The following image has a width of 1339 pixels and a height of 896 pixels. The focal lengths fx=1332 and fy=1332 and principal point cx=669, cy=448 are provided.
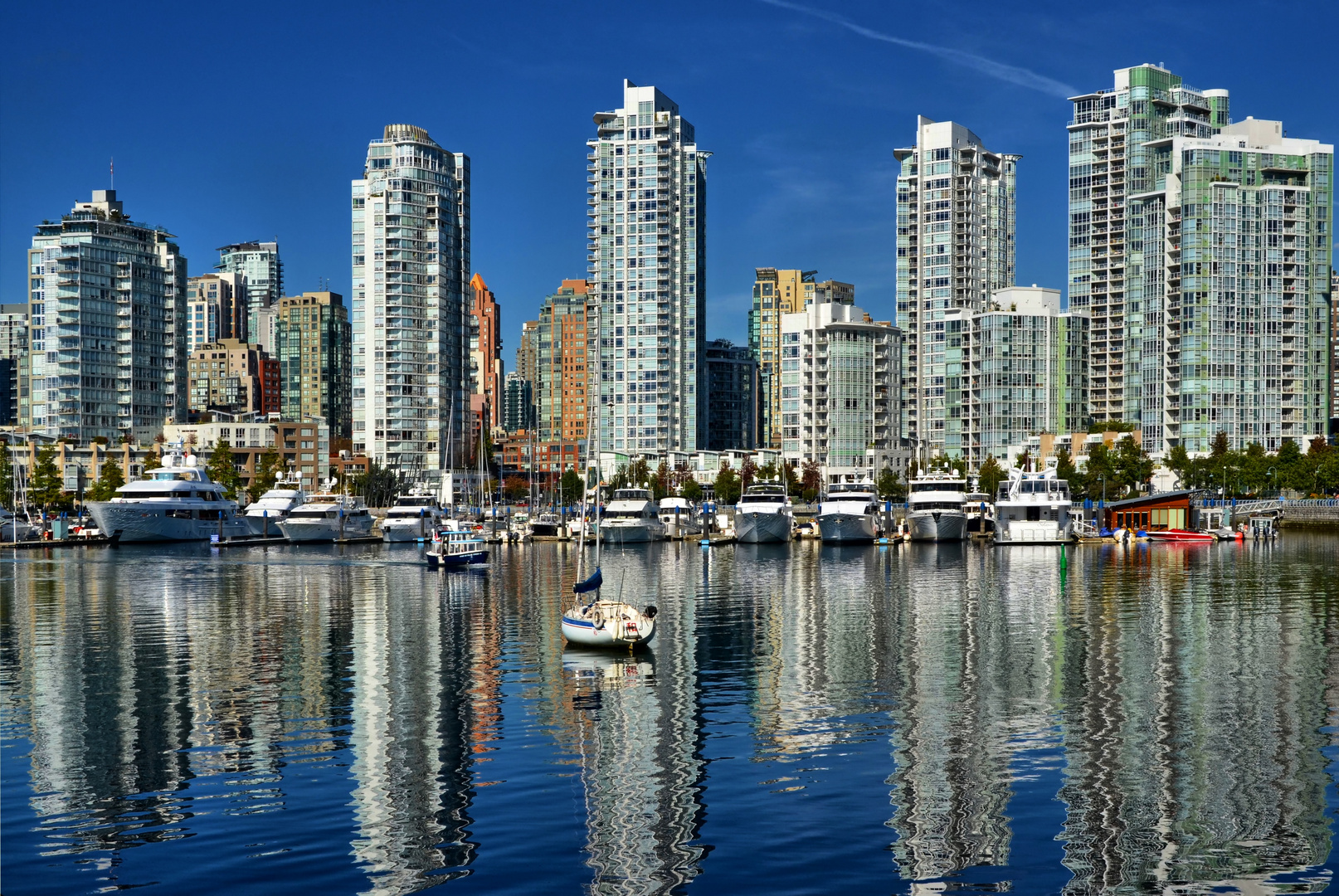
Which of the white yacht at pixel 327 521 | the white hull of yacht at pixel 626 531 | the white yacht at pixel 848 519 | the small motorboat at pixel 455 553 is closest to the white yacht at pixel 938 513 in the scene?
the white yacht at pixel 848 519

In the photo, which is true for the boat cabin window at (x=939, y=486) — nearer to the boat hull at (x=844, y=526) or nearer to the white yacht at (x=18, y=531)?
the boat hull at (x=844, y=526)

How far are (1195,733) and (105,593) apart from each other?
71.6 m

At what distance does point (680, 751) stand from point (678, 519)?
5640 inches

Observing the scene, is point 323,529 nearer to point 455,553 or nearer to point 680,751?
point 455,553

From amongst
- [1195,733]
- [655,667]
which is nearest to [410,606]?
[655,667]

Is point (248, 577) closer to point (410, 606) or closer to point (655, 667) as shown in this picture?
point (410, 606)

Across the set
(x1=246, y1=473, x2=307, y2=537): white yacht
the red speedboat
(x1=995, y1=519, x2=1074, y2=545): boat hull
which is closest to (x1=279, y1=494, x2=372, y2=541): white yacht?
(x1=246, y1=473, x2=307, y2=537): white yacht

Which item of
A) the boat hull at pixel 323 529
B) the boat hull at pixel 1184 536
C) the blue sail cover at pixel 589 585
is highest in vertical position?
the blue sail cover at pixel 589 585

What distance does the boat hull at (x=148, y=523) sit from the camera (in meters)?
154

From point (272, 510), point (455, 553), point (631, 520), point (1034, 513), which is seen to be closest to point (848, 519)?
point (1034, 513)

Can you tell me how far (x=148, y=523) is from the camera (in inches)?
6132

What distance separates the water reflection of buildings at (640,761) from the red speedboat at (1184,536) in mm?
109454

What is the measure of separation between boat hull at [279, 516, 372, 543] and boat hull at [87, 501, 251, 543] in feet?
27.1

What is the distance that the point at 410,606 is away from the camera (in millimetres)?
79125
